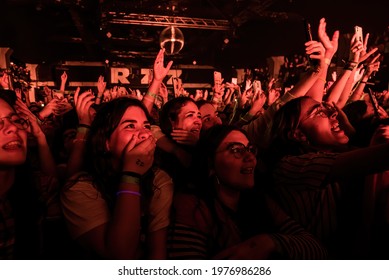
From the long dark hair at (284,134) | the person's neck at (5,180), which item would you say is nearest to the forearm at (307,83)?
the long dark hair at (284,134)

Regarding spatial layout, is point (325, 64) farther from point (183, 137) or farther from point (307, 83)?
point (183, 137)

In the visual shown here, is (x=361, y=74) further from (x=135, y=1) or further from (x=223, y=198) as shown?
(x=135, y=1)

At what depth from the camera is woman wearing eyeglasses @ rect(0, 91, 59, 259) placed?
127cm

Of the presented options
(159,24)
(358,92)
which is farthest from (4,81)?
(159,24)

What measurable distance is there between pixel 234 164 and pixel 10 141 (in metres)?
0.97

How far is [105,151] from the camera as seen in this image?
1.47 meters

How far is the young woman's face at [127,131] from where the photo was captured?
A: 1429 mm

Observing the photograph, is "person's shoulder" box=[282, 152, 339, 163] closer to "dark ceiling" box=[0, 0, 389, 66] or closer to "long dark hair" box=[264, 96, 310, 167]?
"long dark hair" box=[264, 96, 310, 167]

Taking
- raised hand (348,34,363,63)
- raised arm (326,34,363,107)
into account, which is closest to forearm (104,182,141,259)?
raised arm (326,34,363,107)

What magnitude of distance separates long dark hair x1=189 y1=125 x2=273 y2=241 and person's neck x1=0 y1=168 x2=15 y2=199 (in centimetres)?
80

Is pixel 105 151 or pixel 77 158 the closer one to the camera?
pixel 105 151

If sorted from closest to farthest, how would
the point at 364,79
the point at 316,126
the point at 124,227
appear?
the point at 124,227 → the point at 316,126 → the point at 364,79

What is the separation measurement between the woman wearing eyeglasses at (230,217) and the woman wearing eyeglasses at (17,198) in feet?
1.89
